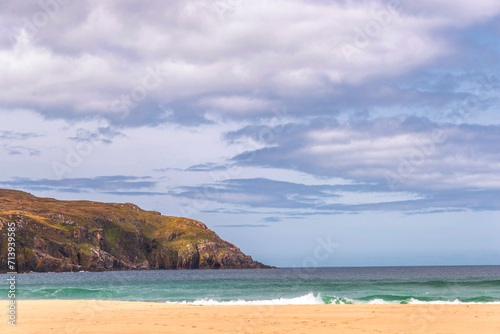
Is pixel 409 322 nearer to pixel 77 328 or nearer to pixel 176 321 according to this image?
pixel 176 321

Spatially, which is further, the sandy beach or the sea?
the sea

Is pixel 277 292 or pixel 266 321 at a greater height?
pixel 266 321

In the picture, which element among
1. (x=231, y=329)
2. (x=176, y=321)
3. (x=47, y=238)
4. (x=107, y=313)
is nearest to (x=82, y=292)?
(x=107, y=313)

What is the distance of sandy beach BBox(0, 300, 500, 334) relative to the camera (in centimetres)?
2084

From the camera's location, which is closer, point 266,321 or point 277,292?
point 266,321

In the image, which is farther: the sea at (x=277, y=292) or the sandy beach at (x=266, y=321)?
the sea at (x=277, y=292)

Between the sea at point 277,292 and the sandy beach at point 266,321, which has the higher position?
the sandy beach at point 266,321

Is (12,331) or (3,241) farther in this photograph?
(3,241)

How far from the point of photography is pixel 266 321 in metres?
24.1

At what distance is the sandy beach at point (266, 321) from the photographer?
2084cm

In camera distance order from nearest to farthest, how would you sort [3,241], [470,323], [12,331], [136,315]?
[12,331]
[470,323]
[136,315]
[3,241]

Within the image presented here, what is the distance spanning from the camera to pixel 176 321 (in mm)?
23984

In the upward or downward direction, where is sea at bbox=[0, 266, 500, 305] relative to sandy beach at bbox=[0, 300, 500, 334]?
downward

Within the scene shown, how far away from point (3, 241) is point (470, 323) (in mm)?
183611
